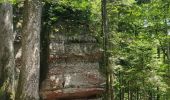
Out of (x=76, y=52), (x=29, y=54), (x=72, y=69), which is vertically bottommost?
(x=72, y=69)

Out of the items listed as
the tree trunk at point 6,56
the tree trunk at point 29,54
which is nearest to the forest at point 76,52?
the tree trunk at point 6,56

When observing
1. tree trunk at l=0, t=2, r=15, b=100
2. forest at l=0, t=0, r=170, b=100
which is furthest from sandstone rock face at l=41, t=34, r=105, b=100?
tree trunk at l=0, t=2, r=15, b=100

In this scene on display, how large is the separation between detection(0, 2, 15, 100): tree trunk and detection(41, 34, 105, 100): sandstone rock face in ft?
7.70

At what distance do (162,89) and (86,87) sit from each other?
4.43 meters

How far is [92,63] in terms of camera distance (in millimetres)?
16516

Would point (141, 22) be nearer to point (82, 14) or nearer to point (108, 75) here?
point (82, 14)

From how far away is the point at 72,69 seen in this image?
15.7 metres

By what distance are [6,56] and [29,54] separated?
A: 2.77m

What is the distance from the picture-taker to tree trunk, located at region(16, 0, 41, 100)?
10570mm

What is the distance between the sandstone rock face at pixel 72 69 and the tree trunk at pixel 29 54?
13.3ft

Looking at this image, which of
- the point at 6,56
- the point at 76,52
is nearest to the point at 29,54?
the point at 6,56

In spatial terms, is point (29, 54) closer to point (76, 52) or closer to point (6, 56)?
point (6, 56)

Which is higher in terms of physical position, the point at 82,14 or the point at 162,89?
the point at 82,14

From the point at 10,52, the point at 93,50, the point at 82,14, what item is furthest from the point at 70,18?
the point at 10,52
